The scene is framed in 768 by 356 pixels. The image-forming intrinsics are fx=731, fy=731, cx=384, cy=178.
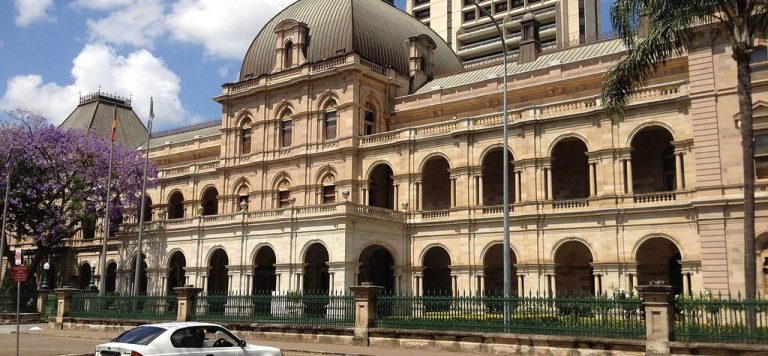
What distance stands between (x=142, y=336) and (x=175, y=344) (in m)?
0.68

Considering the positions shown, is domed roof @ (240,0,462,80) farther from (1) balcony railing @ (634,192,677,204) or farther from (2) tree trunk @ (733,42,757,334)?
(2) tree trunk @ (733,42,757,334)

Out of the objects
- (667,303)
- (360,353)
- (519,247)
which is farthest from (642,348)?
(519,247)

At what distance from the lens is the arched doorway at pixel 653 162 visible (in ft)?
111

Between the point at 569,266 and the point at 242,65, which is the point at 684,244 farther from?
the point at 242,65

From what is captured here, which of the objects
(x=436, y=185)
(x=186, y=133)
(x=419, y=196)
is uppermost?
(x=186, y=133)

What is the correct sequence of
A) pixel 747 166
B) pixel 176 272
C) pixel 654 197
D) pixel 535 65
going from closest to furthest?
pixel 747 166, pixel 654 197, pixel 535 65, pixel 176 272

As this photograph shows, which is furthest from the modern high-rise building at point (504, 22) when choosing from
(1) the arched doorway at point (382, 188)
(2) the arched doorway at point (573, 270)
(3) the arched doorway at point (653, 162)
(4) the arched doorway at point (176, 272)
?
(4) the arched doorway at point (176, 272)

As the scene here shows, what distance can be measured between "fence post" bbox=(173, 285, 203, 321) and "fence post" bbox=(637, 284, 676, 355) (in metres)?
16.1

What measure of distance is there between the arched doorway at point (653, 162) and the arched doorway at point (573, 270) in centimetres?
398

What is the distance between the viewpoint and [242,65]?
48.4m

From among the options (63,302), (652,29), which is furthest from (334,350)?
(63,302)

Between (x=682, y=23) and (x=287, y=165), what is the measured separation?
2655 centimetres

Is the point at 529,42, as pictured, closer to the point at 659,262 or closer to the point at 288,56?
the point at 288,56

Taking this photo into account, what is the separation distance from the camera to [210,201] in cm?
4944
